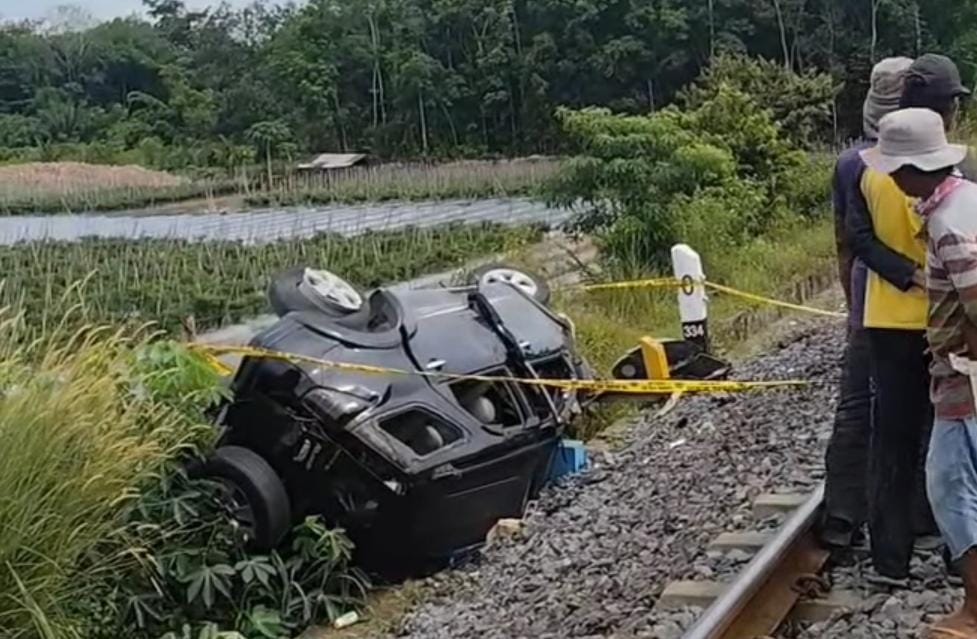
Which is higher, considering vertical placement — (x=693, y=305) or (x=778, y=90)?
(x=778, y=90)

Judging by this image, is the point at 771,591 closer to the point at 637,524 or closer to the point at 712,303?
the point at 637,524

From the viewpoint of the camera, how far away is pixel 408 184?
41.0 metres

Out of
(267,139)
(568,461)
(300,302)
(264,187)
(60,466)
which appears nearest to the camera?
(60,466)

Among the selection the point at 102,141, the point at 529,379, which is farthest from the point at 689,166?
the point at 102,141

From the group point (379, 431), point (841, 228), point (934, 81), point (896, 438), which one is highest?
point (934, 81)

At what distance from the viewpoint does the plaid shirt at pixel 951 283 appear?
374cm

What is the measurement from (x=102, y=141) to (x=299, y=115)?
12.3m

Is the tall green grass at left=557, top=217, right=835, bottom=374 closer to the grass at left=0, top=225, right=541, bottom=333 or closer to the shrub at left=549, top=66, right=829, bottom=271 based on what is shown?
the shrub at left=549, top=66, right=829, bottom=271

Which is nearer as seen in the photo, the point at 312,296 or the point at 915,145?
the point at 915,145

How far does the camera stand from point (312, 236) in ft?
76.9

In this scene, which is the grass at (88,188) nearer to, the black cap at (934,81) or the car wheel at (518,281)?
the car wheel at (518,281)

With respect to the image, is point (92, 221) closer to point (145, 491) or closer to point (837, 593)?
point (145, 491)

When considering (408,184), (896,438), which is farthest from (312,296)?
(408,184)

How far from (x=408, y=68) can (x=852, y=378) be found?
51223 millimetres
